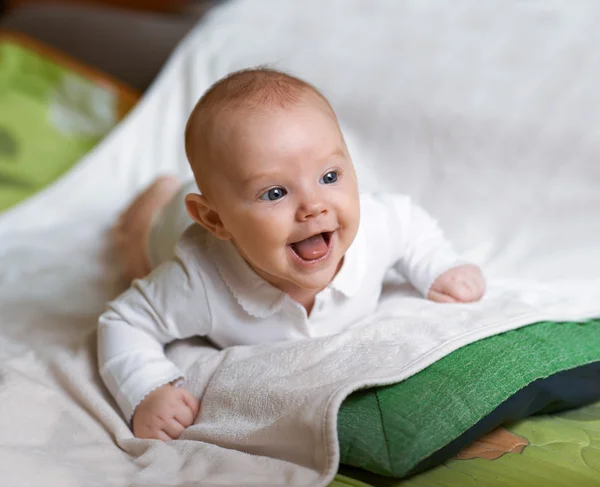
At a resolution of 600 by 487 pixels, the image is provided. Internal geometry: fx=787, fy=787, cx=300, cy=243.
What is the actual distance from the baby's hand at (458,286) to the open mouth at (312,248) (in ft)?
0.82

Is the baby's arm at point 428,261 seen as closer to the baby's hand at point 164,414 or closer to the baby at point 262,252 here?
the baby at point 262,252

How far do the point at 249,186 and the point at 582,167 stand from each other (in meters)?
0.68

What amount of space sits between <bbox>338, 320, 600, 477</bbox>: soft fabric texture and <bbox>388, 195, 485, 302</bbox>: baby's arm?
0.13m

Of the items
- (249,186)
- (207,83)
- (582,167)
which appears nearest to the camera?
(249,186)

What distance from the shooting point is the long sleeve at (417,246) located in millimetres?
1189

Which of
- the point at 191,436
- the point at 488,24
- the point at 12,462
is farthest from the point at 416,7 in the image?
the point at 12,462

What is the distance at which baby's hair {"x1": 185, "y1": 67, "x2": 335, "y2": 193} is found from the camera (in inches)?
38.2

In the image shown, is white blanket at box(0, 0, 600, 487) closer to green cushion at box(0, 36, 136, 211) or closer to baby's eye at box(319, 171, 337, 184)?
green cushion at box(0, 36, 136, 211)

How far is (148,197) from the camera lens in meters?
1.54

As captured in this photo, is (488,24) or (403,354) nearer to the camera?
(403,354)

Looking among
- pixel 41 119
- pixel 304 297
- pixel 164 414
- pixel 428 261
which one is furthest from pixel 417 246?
pixel 41 119

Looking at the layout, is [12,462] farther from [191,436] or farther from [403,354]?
[403,354]

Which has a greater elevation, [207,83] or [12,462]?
[207,83]

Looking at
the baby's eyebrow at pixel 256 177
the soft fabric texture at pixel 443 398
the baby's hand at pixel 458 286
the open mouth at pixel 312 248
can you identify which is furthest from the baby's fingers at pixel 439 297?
the baby's eyebrow at pixel 256 177
